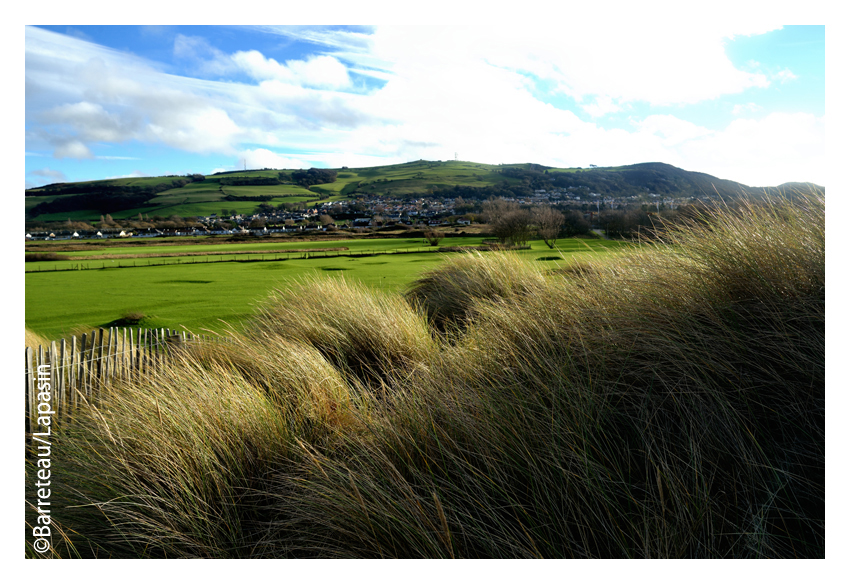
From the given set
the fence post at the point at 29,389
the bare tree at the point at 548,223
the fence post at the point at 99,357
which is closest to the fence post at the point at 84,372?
the fence post at the point at 99,357

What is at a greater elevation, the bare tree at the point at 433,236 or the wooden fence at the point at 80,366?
the bare tree at the point at 433,236

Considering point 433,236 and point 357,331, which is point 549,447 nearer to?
point 357,331

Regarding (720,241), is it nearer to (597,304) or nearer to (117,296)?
(597,304)

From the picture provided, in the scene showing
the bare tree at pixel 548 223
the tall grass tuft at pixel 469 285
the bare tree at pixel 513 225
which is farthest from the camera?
the bare tree at pixel 513 225

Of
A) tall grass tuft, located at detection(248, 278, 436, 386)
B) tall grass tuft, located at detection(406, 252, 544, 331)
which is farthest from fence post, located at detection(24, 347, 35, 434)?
tall grass tuft, located at detection(406, 252, 544, 331)

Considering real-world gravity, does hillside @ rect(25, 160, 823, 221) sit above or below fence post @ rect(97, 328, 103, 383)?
above

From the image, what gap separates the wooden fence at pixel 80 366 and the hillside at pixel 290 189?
7.22 meters

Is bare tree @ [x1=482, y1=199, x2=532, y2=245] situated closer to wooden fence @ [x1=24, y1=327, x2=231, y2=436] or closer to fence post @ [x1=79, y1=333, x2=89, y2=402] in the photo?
wooden fence @ [x1=24, y1=327, x2=231, y2=436]

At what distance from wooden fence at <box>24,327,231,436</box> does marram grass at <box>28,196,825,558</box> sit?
124 centimetres

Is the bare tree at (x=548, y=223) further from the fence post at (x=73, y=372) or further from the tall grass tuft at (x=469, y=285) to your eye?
the fence post at (x=73, y=372)

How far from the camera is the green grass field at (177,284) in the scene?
8898 millimetres

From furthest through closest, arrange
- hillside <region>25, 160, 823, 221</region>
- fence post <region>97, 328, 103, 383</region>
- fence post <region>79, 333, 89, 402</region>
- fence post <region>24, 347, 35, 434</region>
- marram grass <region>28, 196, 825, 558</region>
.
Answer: hillside <region>25, 160, 823, 221</region>, fence post <region>97, 328, 103, 383</region>, fence post <region>79, 333, 89, 402</region>, fence post <region>24, 347, 35, 434</region>, marram grass <region>28, 196, 825, 558</region>

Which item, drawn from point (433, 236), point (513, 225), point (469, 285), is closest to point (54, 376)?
point (469, 285)

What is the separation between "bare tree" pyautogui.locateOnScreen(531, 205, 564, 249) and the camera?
61.3ft
